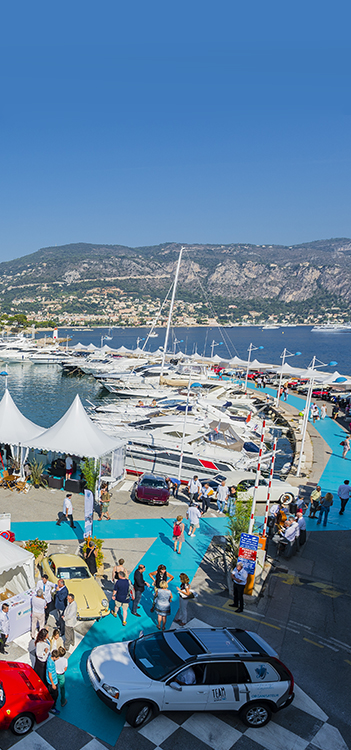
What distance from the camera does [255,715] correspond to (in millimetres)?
7434

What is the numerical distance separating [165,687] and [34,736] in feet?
6.71

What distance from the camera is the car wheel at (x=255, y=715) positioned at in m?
7.39

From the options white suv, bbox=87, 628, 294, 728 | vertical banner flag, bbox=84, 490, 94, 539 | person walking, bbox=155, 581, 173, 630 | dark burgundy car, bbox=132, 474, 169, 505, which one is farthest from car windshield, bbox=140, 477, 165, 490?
white suv, bbox=87, 628, 294, 728

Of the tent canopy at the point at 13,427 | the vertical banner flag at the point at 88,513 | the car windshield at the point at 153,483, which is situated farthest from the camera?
the tent canopy at the point at 13,427

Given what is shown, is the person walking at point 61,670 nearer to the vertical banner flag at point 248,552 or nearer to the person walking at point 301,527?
the vertical banner flag at point 248,552

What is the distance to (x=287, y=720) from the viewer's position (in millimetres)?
7645

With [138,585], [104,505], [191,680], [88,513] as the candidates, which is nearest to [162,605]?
[138,585]

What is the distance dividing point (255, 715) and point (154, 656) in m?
1.79

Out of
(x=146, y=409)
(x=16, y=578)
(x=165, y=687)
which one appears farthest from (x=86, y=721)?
(x=146, y=409)

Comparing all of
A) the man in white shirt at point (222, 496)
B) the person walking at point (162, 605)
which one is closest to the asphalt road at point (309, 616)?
the person walking at point (162, 605)

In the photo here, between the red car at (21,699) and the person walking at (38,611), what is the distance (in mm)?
1684

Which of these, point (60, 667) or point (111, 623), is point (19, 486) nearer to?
point (111, 623)

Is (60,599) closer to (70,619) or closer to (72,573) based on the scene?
(70,619)

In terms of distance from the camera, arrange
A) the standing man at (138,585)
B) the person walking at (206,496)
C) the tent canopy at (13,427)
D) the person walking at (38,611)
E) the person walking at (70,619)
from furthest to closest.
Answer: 1. the tent canopy at (13,427)
2. the person walking at (206,496)
3. the standing man at (138,585)
4. the person walking at (38,611)
5. the person walking at (70,619)
